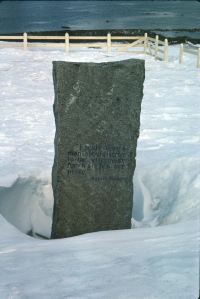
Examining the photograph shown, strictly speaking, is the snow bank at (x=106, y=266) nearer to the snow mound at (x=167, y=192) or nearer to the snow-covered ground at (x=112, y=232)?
the snow-covered ground at (x=112, y=232)

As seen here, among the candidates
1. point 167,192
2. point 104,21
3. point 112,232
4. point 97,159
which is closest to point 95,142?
point 97,159

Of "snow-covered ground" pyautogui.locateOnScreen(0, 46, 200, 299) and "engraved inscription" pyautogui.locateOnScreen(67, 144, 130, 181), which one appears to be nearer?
"snow-covered ground" pyautogui.locateOnScreen(0, 46, 200, 299)

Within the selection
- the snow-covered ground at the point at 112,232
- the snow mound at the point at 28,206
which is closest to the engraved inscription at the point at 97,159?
the snow-covered ground at the point at 112,232

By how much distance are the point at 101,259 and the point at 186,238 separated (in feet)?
2.43

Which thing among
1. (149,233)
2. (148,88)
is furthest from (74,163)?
(148,88)

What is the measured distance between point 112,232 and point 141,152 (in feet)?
10.9

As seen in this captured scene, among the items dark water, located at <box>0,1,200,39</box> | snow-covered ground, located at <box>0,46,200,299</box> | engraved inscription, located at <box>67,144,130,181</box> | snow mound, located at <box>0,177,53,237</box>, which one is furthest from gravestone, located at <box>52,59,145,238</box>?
dark water, located at <box>0,1,200,39</box>

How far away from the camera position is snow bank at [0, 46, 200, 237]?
6.02 meters

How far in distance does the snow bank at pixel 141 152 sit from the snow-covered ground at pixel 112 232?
0.02m

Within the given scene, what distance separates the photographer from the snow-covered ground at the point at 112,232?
11.4ft

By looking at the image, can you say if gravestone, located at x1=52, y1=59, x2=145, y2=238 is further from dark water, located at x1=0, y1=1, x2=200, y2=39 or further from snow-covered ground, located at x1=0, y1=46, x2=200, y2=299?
dark water, located at x1=0, y1=1, x2=200, y2=39

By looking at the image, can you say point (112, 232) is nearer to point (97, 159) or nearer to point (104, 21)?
point (97, 159)

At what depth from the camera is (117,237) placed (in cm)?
456

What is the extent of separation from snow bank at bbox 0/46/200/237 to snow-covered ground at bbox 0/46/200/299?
2 cm
